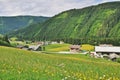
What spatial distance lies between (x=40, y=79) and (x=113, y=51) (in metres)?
151

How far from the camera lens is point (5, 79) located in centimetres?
1459

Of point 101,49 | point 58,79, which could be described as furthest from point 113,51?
point 58,79

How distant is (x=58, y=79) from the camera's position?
48.3 ft

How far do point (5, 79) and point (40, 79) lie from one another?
5.02 ft

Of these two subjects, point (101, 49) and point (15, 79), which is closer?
point (15, 79)

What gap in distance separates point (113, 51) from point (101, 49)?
19.6 ft

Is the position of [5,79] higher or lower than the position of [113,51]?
higher

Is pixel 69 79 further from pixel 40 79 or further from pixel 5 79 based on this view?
pixel 5 79

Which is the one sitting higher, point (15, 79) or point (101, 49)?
point (15, 79)

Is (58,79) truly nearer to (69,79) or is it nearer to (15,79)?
(69,79)

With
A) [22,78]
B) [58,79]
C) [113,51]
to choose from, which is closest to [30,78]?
[22,78]

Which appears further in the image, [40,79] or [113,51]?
[113,51]

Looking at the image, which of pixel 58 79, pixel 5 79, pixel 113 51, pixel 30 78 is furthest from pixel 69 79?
pixel 113 51

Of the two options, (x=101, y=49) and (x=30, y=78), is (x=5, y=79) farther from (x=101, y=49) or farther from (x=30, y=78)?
(x=101, y=49)
